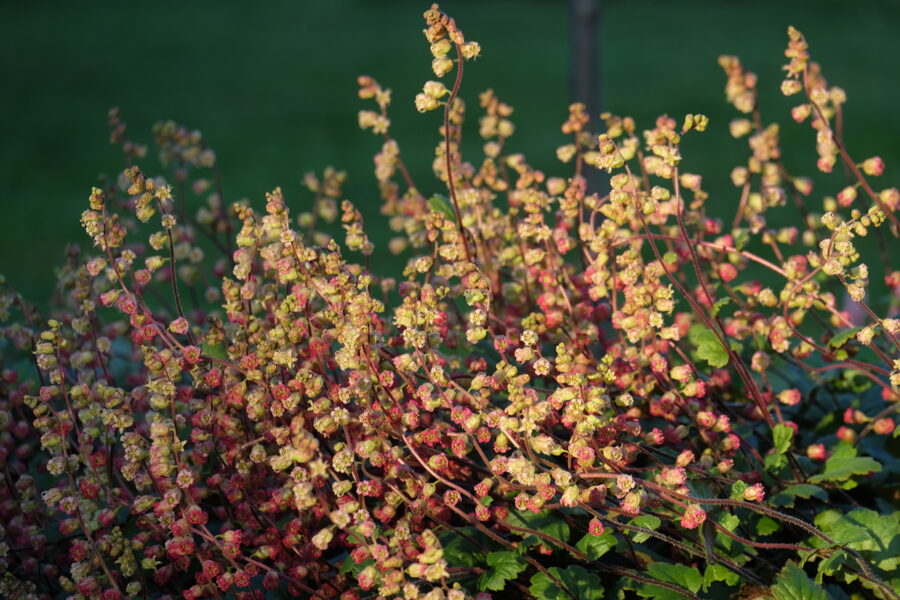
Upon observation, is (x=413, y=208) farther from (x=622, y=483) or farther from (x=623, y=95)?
(x=623, y=95)

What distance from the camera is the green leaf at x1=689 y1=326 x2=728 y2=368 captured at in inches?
80.9

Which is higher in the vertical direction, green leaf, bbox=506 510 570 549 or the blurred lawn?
the blurred lawn

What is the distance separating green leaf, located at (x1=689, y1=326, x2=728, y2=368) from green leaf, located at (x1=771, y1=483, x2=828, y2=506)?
0.88 ft

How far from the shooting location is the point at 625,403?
5.98 ft

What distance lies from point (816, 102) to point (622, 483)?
3.43 feet

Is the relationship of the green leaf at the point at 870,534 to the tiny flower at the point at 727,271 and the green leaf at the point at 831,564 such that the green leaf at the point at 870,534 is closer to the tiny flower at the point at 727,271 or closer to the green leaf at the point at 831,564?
the green leaf at the point at 831,564

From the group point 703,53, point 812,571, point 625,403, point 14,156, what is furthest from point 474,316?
point 703,53

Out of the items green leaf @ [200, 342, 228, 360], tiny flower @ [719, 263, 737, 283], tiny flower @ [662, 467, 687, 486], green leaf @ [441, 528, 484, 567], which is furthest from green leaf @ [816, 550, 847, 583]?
green leaf @ [200, 342, 228, 360]

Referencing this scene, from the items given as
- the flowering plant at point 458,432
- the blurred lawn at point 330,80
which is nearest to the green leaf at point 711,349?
the flowering plant at point 458,432

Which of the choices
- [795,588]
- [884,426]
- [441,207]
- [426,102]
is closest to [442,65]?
[426,102]

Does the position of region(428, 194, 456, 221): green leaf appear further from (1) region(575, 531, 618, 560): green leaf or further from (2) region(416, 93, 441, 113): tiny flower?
(1) region(575, 531, 618, 560): green leaf

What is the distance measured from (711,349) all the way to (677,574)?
485 mm

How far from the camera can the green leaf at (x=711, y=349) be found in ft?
6.74

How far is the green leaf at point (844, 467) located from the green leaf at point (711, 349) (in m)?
0.27
